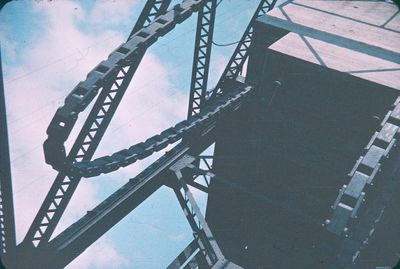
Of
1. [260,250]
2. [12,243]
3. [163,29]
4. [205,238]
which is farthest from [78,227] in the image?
[260,250]

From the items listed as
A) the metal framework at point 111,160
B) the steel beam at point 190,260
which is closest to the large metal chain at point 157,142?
the metal framework at point 111,160

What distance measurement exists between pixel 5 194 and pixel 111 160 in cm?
226

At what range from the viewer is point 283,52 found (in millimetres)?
10250

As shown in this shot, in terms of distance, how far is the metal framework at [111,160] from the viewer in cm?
749

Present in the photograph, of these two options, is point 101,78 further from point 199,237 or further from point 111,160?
point 199,237

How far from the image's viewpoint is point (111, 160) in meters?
8.62

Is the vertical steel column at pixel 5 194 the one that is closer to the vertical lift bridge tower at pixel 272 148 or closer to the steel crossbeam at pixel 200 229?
the vertical lift bridge tower at pixel 272 148

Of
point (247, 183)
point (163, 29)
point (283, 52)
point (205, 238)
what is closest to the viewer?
point (163, 29)

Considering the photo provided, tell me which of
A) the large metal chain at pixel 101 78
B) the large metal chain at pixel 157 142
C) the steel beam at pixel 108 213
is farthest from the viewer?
the steel beam at pixel 108 213

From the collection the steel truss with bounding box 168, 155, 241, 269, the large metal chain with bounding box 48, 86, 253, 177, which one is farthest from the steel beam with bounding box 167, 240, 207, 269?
the large metal chain with bounding box 48, 86, 253, 177

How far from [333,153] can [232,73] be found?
3.99 m

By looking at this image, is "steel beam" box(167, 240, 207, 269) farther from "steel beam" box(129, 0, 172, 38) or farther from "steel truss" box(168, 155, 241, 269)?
"steel beam" box(129, 0, 172, 38)

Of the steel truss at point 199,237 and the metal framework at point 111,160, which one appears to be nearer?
the metal framework at point 111,160

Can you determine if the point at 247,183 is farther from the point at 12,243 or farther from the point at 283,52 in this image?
the point at 12,243
